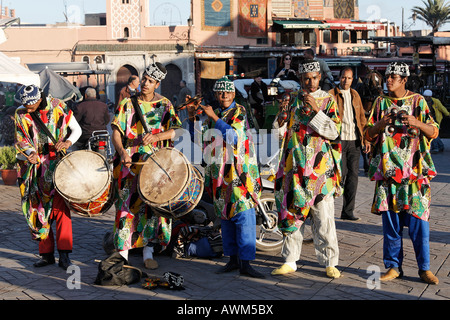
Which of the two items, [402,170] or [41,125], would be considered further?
[41,125]

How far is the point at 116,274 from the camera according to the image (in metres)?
5.56

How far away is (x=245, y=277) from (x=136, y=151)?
150cm

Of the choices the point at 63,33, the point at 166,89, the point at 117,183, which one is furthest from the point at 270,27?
the point at 117,183

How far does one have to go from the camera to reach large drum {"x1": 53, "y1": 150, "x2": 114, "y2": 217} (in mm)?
5926

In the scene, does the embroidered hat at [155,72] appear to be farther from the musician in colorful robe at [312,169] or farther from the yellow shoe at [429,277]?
the yellow shoe at [429,277]

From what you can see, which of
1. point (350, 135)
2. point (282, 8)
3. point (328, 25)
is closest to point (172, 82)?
point (282, 8)

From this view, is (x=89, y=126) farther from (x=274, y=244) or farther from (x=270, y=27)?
(x=270, y=27)

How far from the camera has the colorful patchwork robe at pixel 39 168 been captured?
20.6 ft

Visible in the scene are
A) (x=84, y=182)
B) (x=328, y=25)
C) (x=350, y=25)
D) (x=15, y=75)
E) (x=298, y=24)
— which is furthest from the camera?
(x=350, y=25)

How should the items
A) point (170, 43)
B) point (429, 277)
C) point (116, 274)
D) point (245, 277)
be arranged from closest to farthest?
1. point (429, 277)
2. point (116, 274)
3. point (245, 277)
4. point (170, 43)

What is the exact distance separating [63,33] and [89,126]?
27.3 m

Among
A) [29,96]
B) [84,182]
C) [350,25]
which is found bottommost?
[84,182]

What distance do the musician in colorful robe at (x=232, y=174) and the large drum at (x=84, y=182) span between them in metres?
0.95

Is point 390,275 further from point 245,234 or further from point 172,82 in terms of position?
point 172,82
